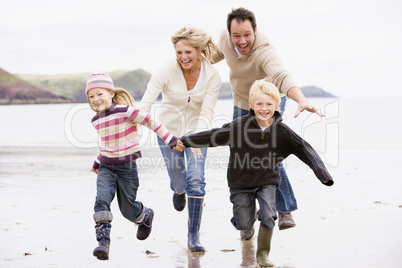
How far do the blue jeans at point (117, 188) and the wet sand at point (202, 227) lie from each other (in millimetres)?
491

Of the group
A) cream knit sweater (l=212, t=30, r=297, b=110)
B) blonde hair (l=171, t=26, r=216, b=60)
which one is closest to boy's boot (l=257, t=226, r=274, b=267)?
cream knit sweater (l=212, t=30, r=297, b=110)

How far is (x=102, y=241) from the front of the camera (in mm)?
5219

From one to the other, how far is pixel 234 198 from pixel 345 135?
21242 millimetres

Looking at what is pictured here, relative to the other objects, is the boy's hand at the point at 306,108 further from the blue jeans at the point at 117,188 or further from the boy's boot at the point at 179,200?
the boy's boot at the point at 179,200

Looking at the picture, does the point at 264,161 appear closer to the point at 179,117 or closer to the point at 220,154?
the point at 179,117

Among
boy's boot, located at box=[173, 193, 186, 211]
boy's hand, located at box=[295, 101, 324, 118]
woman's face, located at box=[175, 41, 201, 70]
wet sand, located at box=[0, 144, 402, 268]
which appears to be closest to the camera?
boy's hand, located at box=[295, 101, 324, 118]

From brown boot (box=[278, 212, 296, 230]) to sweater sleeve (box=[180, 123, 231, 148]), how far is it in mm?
1416

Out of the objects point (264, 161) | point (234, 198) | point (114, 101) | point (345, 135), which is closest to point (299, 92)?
point (264, 161)

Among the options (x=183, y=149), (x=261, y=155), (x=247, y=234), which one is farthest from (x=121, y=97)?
(x=247, y=234)

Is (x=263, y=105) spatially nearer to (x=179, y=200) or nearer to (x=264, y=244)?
(x=264, y=244)

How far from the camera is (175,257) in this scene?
19.3 ft

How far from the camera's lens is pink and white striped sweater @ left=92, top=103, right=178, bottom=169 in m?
5.69

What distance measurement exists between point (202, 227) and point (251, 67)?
211 centimetres

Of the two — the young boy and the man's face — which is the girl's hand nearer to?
the young boy
